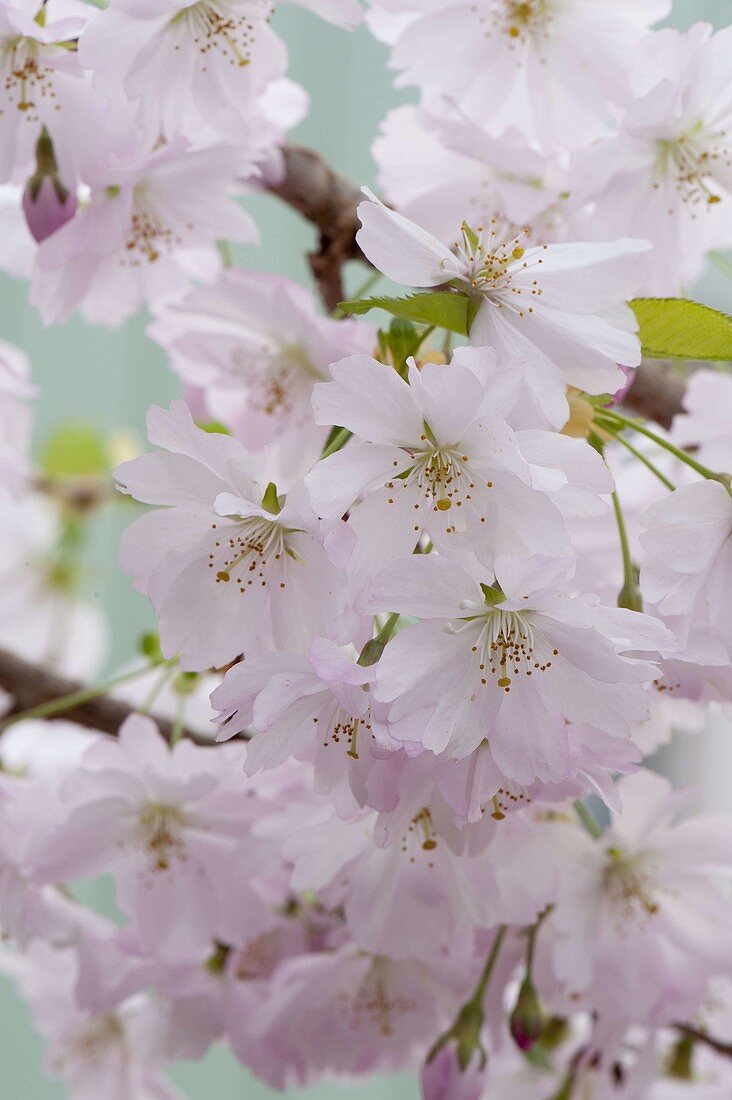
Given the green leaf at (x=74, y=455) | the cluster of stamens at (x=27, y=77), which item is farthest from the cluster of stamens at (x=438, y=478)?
the green leaf at (x=74, y=455)

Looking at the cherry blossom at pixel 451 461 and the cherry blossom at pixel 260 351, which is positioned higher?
the cherry blossom at pixel 451 461

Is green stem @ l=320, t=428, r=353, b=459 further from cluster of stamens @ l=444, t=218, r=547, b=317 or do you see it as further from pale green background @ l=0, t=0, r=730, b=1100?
pale green background @ l=0, t=0, r=730, b=1100

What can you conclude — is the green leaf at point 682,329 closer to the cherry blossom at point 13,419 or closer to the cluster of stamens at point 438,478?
the cluster of stamens at point 438,478

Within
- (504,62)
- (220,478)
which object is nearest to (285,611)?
(220,478)

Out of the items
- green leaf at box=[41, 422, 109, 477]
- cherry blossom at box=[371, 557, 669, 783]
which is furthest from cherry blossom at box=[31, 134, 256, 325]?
green leaf at box=[41, 422, 109, 477]

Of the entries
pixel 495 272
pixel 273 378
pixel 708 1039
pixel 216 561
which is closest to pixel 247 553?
pixel 216 561
